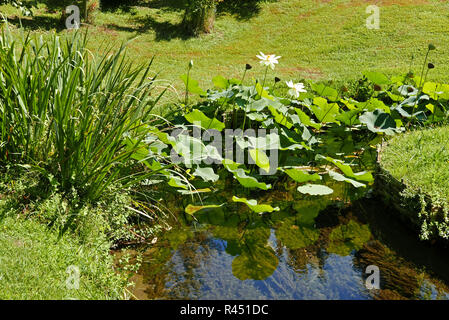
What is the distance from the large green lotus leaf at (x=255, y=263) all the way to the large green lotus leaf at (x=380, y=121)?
2009mm

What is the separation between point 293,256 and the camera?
3975 millimetres

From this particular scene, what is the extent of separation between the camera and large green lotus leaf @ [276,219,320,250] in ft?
13.6

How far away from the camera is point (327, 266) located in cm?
386

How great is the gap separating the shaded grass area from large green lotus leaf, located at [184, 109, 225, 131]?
1.73m

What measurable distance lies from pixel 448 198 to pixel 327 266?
1.18 metres

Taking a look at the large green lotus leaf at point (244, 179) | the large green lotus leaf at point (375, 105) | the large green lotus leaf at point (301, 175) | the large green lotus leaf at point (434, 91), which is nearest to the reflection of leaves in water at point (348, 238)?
the large green lotus leaf at point (301, 175)

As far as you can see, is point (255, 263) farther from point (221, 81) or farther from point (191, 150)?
point (221, 81)

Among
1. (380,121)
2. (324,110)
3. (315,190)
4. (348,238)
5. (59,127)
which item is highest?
(59,127)

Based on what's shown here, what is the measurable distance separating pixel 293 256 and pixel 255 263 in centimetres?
32

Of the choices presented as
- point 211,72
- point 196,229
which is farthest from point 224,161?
point 211,72

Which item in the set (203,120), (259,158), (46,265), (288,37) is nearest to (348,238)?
(259,158)

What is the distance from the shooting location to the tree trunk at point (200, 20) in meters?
11.5

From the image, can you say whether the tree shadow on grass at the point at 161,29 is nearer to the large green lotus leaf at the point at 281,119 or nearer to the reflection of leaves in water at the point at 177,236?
the large green lotus leaf at the point at 281,119

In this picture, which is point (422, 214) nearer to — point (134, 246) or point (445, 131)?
point (445, 131)
